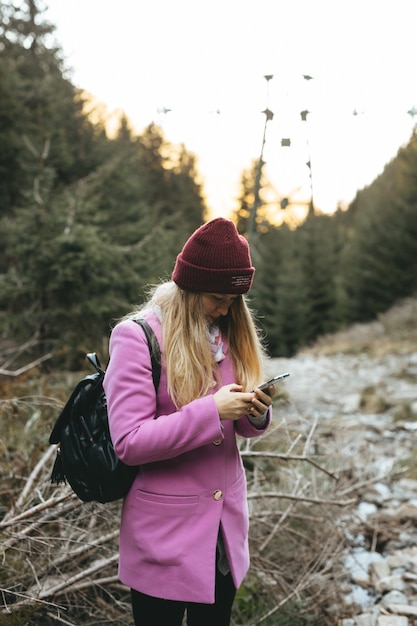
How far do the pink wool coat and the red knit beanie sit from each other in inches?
7.8

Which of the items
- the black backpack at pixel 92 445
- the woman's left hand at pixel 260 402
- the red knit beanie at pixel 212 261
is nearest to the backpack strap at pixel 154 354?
the black backpack at pixel 92 445

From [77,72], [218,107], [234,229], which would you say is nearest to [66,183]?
[77,72]

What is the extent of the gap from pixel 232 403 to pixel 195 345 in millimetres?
251

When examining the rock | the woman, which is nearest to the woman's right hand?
the woman

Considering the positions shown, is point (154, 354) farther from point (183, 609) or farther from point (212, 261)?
point (183, 609)

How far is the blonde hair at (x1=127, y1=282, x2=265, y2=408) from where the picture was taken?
1.66 meters

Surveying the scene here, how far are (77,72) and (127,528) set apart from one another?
44.6 feet

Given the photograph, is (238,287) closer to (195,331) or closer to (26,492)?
(195,331)

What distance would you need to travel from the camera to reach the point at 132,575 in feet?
5.58

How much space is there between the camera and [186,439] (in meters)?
1.53

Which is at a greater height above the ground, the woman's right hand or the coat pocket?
the woman's right hand

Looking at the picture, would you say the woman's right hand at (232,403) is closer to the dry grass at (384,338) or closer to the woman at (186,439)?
the woman at (186,439)

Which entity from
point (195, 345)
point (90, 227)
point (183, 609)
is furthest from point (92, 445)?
point (90, 227)

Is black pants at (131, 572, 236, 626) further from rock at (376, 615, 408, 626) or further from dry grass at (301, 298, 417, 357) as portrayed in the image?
dry grass at (301, 298, 417, 357)
